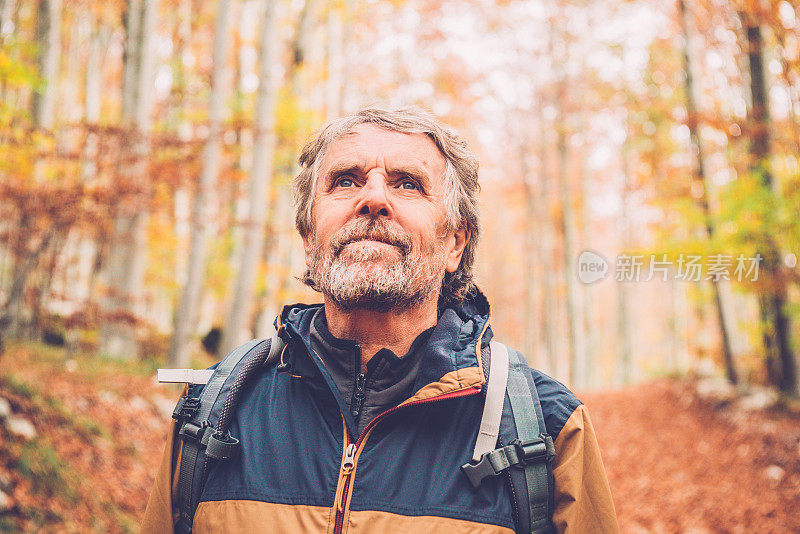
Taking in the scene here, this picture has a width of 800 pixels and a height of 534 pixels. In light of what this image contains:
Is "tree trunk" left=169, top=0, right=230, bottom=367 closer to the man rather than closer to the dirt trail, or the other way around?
the dirt trail

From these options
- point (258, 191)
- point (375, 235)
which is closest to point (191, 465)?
point (375, 235)

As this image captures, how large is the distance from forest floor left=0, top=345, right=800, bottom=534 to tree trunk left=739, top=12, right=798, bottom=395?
759mm

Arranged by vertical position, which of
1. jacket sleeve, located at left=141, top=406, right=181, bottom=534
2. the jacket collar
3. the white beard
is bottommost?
jacket sleeve, located at left=141, top=406, right=181, bottom=534

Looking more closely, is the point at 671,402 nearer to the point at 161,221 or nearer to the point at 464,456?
the point at 464,456

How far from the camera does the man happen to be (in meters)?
1.69

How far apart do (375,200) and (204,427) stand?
1.02 meters

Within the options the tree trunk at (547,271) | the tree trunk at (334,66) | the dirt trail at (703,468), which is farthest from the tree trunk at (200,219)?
the tree trunk at (547,271)

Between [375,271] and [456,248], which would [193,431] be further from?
[456,248]

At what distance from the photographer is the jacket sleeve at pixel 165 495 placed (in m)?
1.91

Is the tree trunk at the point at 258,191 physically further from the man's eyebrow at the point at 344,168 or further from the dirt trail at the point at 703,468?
the man's eyebrow at the point at 344,168

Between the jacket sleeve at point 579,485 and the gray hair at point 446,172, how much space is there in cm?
78

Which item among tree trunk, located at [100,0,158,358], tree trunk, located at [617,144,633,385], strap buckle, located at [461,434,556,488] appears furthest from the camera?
tree trunk, located at [617,144,633,385]

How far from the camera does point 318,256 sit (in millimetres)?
2188

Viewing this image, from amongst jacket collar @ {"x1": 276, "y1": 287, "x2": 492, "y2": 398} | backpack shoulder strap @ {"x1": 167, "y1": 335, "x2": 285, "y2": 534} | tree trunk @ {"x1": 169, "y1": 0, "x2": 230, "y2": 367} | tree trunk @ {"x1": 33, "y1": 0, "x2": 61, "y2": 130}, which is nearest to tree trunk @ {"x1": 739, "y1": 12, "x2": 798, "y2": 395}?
jacket collar @ {"x1": 276, "y1": 287, "x2": 492, "y2": 398}
